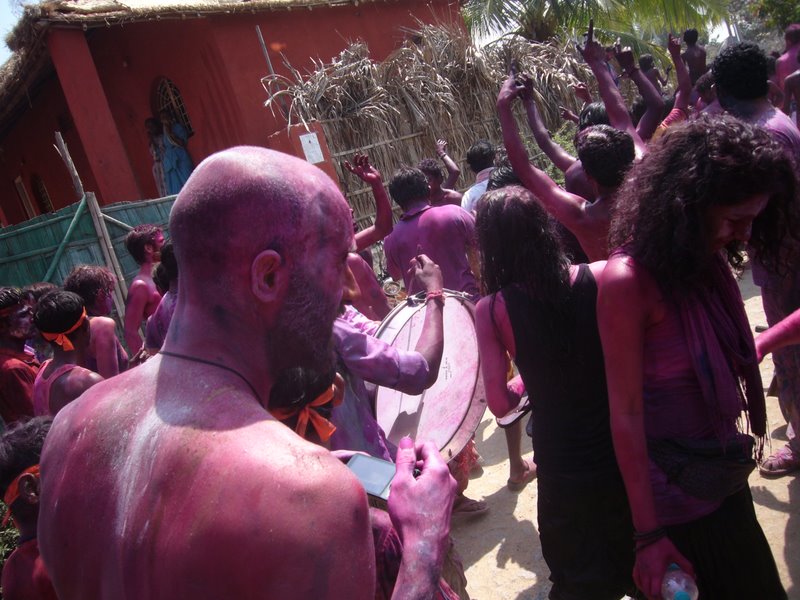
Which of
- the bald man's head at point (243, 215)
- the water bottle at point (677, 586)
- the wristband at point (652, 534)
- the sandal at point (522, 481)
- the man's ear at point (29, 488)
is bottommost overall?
the sandal at point (522, 481)

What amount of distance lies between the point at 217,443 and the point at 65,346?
3.10 m

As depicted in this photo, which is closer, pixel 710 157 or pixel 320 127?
pixel 710 157


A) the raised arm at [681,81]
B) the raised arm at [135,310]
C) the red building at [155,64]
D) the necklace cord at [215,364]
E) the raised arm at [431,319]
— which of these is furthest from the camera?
the red building at [155,64]

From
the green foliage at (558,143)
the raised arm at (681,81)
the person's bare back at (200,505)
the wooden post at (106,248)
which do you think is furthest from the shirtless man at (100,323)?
the green foliage at (558,143)

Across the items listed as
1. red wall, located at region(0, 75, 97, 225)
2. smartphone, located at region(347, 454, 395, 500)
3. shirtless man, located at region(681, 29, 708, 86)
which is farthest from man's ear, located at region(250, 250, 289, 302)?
red wall, located at region(0, 75, 97, 225)

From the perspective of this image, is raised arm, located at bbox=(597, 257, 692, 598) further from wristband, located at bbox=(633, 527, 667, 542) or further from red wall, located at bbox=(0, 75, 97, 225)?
red wall, located at bbox=(0, 75, 97, 225)

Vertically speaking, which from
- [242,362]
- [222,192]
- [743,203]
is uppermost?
[222,192]

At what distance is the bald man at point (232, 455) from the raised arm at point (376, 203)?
9.50 feet

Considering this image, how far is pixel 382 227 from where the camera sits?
4.67 meters

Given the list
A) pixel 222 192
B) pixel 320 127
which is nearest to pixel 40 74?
pixel 320 127

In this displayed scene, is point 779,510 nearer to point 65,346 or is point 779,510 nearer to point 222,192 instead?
point 222,192

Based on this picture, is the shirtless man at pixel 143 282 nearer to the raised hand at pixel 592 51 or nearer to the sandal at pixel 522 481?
the sandal at pixel 522 481

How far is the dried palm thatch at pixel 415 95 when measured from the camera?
30.8 ft

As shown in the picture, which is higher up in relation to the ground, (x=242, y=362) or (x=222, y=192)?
(x=222, y=192)
